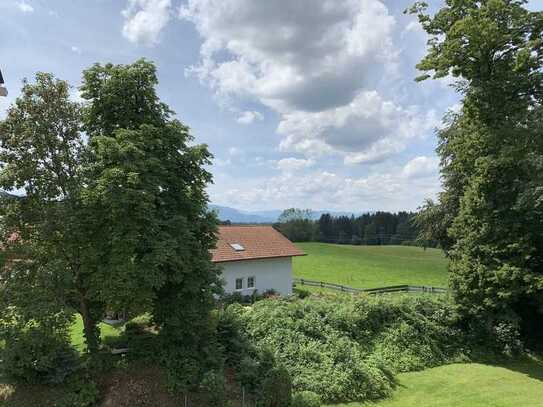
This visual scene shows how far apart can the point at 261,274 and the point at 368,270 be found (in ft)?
78.7

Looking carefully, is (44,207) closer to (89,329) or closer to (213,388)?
(89,329)

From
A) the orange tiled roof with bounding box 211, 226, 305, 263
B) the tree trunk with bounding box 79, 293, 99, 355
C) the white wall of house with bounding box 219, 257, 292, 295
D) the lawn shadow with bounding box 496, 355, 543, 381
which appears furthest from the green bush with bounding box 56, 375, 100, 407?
the lawn shadow with bounding box 496, 355, 543, 381

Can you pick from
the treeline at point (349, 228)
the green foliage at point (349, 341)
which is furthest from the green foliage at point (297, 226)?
the green foliage at point (349, 341)

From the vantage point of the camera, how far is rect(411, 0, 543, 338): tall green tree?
15625mm

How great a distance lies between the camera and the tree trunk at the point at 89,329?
40.1ft

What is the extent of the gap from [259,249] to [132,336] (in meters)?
18.1

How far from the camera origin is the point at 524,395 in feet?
46.0

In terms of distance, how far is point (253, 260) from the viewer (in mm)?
29562

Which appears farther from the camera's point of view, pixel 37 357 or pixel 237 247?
pixel 237 247

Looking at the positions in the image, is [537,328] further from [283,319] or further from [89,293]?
[89,293]

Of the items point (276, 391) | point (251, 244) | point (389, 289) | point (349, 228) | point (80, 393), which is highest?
point (349, 228)

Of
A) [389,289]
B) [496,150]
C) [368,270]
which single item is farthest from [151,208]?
[368,270]

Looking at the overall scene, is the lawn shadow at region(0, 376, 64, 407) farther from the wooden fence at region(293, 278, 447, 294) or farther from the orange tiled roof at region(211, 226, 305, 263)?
the wooden fence at region(293, 278, 447, 294)

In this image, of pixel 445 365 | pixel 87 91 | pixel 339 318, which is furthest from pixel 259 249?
pixel 87 91
